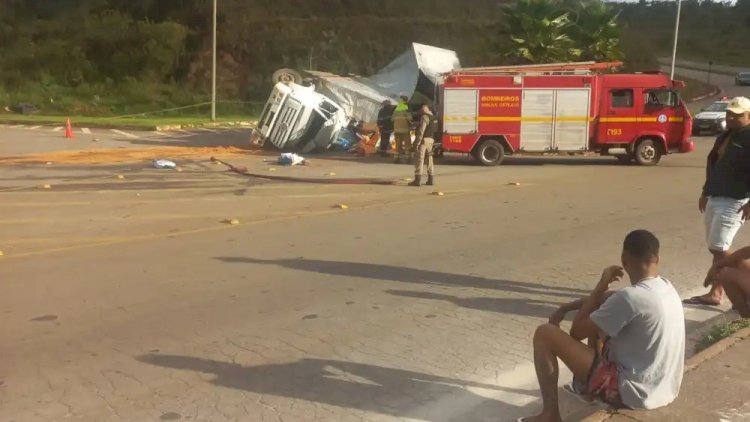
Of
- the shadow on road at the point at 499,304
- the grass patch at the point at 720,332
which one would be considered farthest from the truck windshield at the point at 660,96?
the grass patch at the point at 720,332

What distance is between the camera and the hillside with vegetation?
48.9 meters

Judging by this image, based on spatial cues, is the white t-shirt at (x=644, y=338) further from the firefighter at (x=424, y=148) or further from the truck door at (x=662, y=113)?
the truck door at (x=662, y=113)

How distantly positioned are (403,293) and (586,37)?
31825 mm

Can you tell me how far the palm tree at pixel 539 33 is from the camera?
3356 centimetres

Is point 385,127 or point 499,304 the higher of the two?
point 385,127

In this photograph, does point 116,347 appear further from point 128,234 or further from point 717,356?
point 128,234

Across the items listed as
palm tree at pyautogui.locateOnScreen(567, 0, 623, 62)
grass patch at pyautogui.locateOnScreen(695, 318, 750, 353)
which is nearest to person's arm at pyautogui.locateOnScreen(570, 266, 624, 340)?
grass patch at pyautogui.locateOnScreen(695, 318, 750, 353)

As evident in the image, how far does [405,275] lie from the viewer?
7973 mm

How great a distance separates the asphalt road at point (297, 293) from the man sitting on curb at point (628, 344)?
1.90 feet

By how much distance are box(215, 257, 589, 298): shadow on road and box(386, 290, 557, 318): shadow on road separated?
37cm

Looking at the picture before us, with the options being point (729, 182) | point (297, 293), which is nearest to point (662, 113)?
point (729, 182)

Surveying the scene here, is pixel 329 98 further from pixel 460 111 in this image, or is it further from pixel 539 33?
pixel 539 33

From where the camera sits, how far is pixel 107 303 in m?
6.89

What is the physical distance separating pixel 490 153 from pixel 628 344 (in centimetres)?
1741
